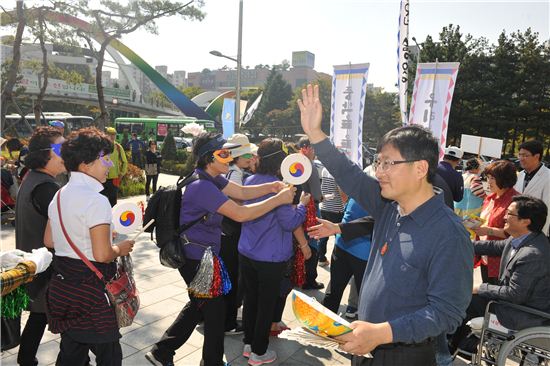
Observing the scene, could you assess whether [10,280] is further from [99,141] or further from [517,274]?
[517,274]

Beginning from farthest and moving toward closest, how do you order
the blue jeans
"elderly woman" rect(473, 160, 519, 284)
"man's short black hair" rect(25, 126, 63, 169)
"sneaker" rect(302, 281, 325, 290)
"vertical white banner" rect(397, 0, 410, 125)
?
"vertical white banner" rect(397, 0, 410, 125) < "sneaker" rect(302, 281, 325, 290) < "elderly woman" rect(473, 160, 519, 284) < "man's short black hair" rect(25, 126, 63, 169) < the blue jeans

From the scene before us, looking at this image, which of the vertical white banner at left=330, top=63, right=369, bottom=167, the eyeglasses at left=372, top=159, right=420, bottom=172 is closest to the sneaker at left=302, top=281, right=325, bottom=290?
the vertical white banner at left=330, top=63, right=369, bottom=167

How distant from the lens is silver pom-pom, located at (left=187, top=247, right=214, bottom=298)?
8.98 ft

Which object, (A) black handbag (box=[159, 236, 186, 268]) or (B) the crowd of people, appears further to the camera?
(A) black handbag (box=[159, 236, 186, 268])

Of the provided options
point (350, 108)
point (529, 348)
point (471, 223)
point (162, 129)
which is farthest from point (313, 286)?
point (162, 129)

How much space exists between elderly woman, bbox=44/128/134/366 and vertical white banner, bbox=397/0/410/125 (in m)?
4.93

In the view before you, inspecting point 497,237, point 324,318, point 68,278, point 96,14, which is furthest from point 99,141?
point 96,14

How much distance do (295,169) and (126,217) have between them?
1216 millimetres

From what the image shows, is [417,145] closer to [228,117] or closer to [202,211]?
[202,211]

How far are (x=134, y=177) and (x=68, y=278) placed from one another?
1154 cm

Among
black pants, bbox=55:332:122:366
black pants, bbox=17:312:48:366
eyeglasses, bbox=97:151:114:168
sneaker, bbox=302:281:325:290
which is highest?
eyeglasses, bbox=97:151:114:168

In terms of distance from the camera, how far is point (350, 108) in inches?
237

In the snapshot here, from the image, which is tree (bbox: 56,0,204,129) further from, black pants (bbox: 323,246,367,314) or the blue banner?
black pants (bbox: 323,246,367,314)

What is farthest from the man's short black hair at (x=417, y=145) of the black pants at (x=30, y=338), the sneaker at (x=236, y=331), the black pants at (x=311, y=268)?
the black pants at (x=311, y=268)
